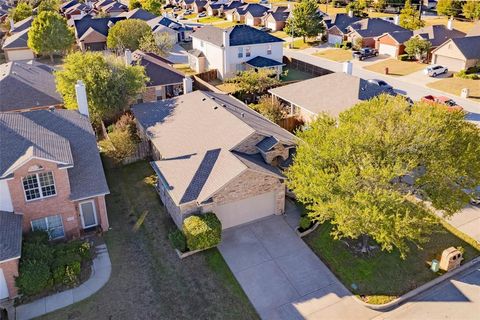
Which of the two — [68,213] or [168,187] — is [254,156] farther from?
[68,213]

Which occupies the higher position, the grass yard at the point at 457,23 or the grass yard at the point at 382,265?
the grass yard at the point at 457,23

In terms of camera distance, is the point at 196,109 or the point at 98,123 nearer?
the point at 196,109

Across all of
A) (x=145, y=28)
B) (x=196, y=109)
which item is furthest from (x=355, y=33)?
(x=196, y=109)

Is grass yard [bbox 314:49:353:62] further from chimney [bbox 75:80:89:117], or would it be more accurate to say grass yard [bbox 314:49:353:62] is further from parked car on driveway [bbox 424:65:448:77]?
chimney [bbox 75:80:89:117]

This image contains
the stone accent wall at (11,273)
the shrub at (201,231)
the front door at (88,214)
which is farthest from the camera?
the front door at (88,214)

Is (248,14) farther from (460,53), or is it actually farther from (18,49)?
(460,53)

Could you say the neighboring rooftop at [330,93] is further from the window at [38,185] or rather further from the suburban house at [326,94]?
the window at [38,185]

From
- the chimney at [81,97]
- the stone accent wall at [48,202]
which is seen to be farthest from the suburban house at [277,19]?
the stone accent wall at [48,202]
